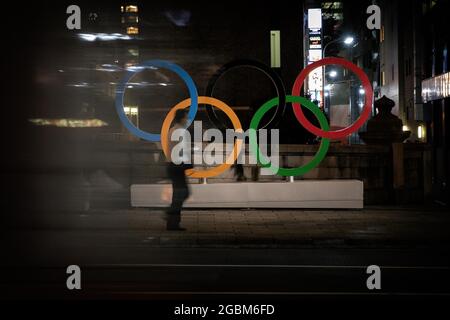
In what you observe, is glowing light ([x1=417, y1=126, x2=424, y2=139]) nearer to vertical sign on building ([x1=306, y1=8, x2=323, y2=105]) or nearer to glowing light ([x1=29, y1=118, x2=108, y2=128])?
vertical sign on building ([x1=306, y1=8, x2=323, y2=105])

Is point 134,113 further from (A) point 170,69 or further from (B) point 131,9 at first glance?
(A) point 170,69

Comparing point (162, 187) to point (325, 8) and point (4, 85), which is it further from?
point (325, 8)

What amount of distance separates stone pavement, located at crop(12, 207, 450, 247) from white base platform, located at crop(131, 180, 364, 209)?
0.78 feet

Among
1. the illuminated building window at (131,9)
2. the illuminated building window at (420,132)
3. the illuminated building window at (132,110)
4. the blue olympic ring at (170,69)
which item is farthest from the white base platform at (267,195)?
the illuminated building window at (420,132)

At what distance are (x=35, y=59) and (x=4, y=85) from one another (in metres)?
0.51

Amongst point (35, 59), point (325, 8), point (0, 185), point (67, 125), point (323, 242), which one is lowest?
point (323, 242)

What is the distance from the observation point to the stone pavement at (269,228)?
13500mm

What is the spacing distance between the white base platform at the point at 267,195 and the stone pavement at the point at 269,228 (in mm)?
238

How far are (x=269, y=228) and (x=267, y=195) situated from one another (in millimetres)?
3599

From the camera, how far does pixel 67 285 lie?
8969 mm

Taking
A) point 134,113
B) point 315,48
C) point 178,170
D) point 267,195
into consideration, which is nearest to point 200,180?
point 267,195

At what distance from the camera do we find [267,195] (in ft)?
61.5

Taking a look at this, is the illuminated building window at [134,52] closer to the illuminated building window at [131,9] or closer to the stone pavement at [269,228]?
the illuminated building window at [131,9]
